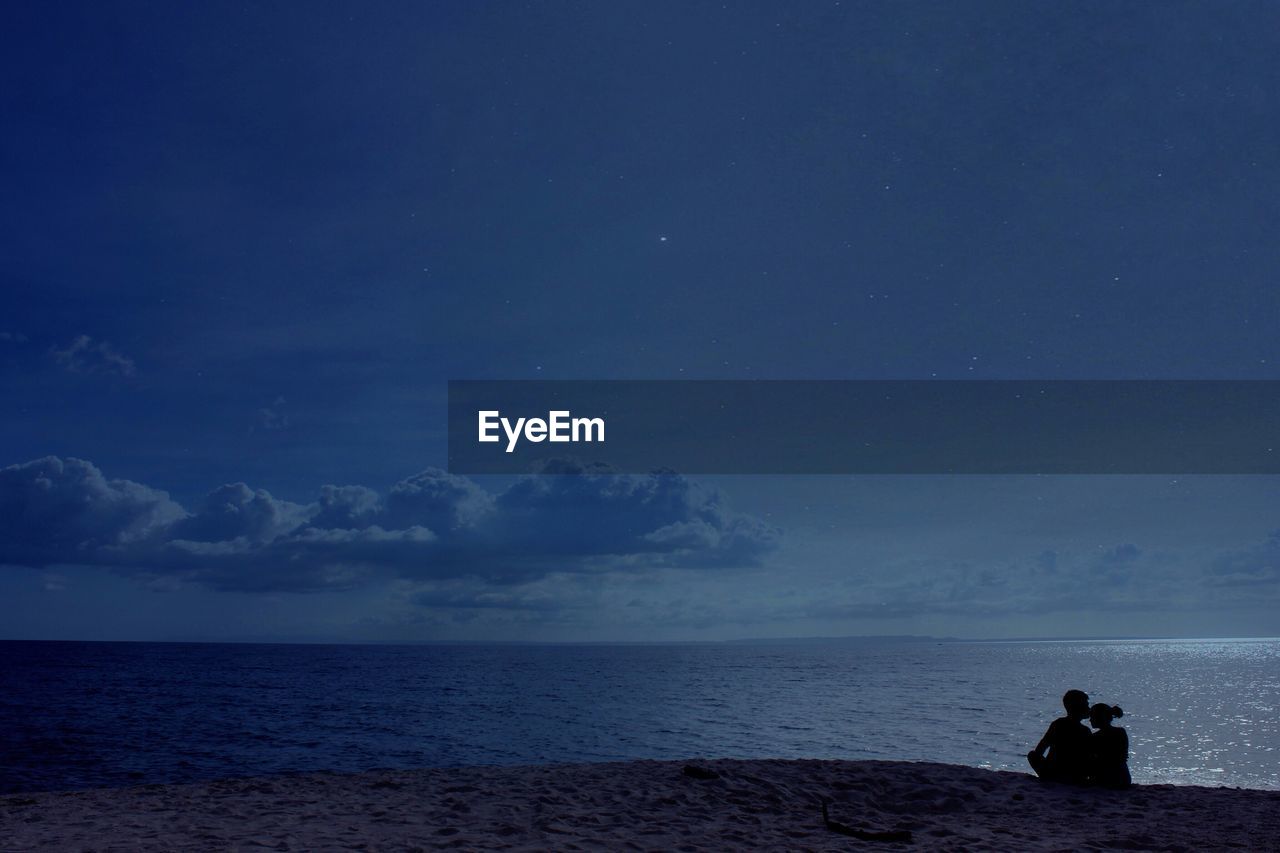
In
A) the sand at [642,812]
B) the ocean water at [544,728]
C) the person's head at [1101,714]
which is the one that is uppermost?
the person's head at [1101,714]

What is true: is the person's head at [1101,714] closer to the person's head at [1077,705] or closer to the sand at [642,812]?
the person's head at [1077,705]

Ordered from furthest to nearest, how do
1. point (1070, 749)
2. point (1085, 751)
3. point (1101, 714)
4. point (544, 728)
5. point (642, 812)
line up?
point (544, 728)
point (1070, 749)
point (1085, 751)
point (1101, 714)
point (642, 812)

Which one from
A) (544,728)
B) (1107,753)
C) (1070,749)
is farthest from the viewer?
(544,728)

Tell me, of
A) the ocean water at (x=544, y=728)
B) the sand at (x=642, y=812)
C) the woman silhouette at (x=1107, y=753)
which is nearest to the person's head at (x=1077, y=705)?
the woman silhouette at (x=1107, y=753)

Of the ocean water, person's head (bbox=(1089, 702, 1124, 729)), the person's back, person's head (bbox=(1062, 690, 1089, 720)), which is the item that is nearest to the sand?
the person's back

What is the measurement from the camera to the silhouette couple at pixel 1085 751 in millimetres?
13289

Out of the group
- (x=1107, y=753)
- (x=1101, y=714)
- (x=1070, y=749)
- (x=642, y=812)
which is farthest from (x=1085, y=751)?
(x=642, y=812)

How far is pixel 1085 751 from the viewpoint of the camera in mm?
13648

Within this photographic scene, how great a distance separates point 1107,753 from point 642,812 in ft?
27.0

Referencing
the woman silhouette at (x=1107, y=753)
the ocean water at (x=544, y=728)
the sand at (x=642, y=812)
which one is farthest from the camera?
the ocean water at (x=544, y=728)

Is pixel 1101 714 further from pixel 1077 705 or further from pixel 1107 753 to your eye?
pixel 1107 753

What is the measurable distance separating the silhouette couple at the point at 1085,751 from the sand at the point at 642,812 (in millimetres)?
459

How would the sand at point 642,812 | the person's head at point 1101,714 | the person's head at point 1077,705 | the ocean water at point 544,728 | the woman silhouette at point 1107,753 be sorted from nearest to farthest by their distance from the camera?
the sand at point 642,812 → the person's head at point 1101,714 → the woman silhouette at point 1107,753 → the person's head at point 1077,705 → the ocean water at point 544,728

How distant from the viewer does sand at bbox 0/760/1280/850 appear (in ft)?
32.6
